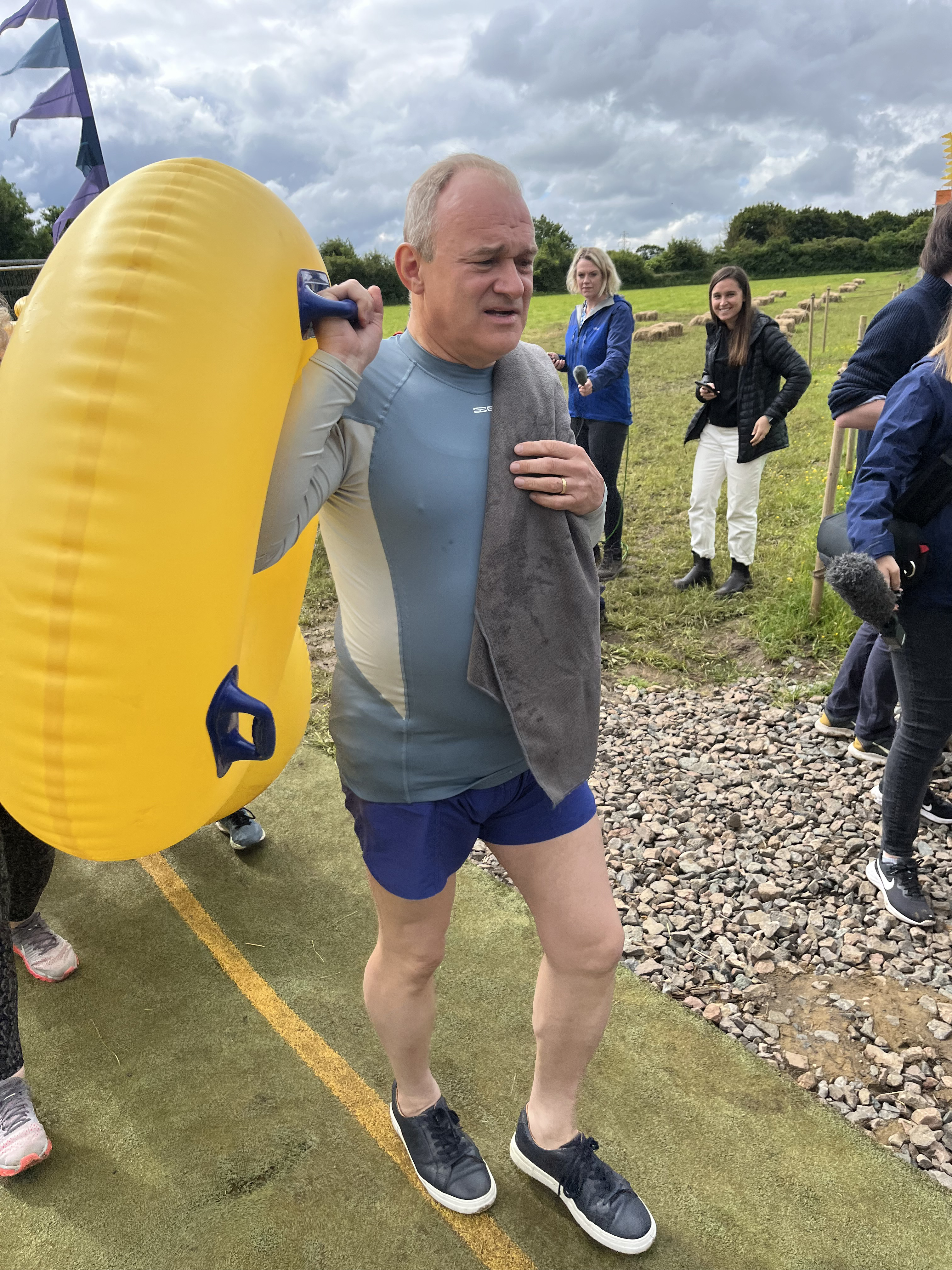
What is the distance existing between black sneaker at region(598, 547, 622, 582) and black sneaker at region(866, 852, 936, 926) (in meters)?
3.65

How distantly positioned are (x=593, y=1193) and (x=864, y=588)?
5.92 ft

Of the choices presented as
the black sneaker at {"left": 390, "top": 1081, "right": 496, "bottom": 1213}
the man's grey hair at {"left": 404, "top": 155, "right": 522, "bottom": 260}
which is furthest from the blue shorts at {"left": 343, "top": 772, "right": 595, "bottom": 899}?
the man's grey hair at {"left": 404, "top": 155, "right": 522, "bottom": 260}

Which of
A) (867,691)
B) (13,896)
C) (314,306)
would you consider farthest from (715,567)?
(314,306)

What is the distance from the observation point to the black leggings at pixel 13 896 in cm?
227

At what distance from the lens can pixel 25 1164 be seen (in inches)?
88.3

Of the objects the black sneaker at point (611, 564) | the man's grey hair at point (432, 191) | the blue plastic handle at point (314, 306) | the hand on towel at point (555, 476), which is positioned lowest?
the black sneaker at point (611, 564)

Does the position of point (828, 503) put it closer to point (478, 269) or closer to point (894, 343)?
point (894, 343)

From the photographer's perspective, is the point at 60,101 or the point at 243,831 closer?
the point at 60,101

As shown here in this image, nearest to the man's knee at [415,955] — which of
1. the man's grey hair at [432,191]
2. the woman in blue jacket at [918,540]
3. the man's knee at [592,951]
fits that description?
the man's knee at [592,951]

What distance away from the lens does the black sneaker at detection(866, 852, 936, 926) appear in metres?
3.03

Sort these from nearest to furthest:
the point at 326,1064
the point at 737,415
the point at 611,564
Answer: the point at 326,1064
the point at 737,415
the point at 611,564

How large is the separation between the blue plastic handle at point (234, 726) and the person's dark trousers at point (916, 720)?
2.19 m

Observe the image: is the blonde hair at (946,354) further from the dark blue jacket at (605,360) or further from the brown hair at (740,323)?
the dark blue jacket at (605,360)

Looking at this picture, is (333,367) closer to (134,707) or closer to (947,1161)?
(134,707)
